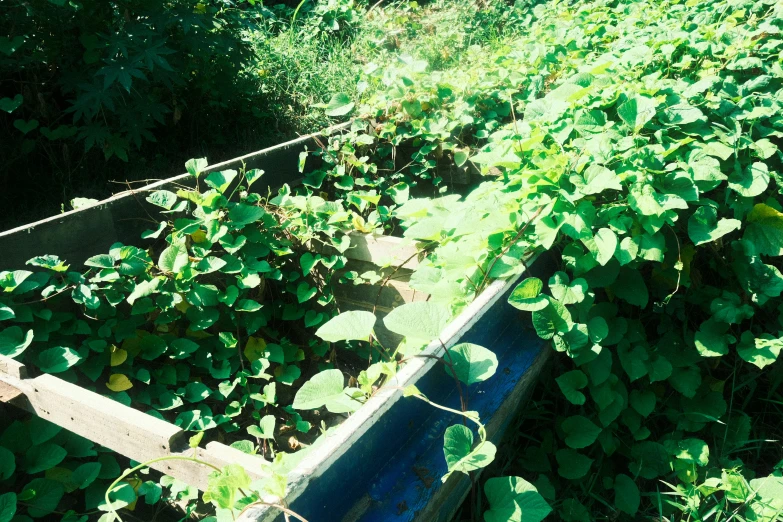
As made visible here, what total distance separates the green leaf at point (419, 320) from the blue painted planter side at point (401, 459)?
10 cm

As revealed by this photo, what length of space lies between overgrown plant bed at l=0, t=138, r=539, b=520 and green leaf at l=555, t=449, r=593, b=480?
0.34m

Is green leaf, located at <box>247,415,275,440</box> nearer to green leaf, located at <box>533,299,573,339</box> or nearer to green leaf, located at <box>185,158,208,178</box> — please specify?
green leaf, located at <box>533,299,573,339</box>

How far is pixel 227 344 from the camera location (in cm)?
264

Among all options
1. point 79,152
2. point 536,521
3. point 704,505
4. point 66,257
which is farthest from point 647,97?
point 79,152

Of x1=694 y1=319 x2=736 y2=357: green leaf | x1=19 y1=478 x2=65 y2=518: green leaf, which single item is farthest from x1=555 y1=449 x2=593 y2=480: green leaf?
x1=19 y1=478 x2=65 y2=518: green leaf

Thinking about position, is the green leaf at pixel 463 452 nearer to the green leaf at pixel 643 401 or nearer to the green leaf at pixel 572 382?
the green leaf at pixel 572 382

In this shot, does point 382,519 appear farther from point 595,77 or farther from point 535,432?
point 595,77

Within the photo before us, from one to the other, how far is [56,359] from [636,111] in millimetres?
2210

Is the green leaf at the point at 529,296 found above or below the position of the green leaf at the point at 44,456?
above

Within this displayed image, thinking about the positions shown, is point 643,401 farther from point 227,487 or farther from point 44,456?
point 44,456

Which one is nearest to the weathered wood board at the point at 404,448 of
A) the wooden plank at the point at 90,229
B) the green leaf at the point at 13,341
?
the green leaf at the point at 13,341

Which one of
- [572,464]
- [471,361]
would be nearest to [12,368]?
[471,361]

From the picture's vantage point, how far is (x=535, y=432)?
228cm

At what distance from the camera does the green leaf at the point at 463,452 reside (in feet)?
4.56
